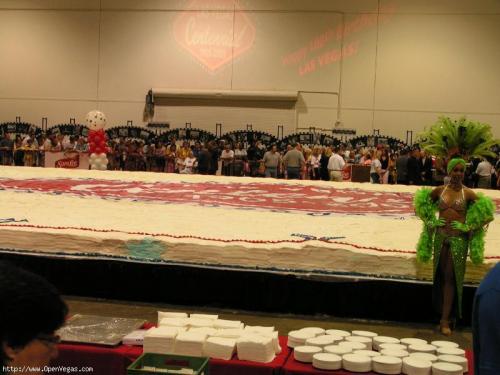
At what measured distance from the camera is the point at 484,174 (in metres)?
13.6

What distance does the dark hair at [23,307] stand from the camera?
1.11 meters

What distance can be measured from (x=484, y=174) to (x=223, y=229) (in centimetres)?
962

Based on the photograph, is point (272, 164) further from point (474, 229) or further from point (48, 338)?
point (48, 338)

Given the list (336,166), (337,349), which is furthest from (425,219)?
(336,166)

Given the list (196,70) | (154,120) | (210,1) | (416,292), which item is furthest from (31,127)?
(416,292)

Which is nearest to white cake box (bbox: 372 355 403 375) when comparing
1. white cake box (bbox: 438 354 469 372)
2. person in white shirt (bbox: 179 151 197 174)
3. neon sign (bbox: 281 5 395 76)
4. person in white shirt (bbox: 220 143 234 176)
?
white cake box (bbox: 438 354 469 372)

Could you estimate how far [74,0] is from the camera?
59.3ft

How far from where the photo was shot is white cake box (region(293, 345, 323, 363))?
3.23m

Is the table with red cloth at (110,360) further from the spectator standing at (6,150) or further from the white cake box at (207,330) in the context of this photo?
the spectator standing at (6,150)

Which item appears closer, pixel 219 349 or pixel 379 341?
pixel 219 349

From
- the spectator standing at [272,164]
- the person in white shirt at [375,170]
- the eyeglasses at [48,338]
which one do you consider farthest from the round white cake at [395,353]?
the spectator standing at [272,164]

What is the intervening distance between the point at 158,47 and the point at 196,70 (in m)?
1.23

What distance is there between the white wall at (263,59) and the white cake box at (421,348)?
44.0 feet

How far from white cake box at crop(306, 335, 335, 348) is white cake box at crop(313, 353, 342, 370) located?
19cm
